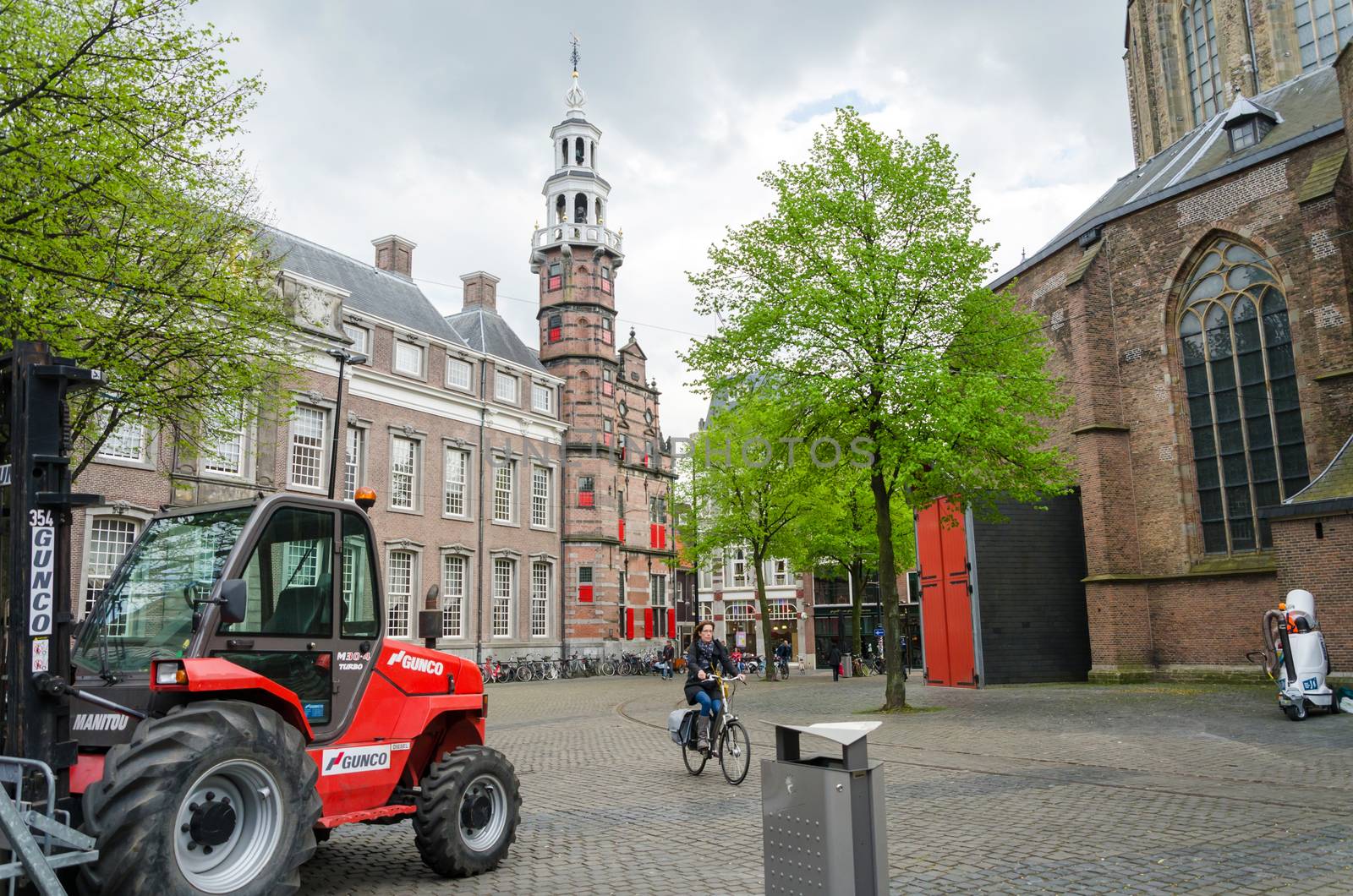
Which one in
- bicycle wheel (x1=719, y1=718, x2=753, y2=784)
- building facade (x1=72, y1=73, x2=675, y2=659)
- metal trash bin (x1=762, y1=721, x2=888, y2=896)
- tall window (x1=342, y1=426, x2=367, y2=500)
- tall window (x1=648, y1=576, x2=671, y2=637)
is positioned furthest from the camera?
tall window (x1=648, y1=576, x2=671, y2=637)

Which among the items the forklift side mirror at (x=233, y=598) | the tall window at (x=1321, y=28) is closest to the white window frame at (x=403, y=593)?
the forklift side mirror at (x=233, y=598)

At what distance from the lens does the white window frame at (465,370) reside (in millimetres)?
40656

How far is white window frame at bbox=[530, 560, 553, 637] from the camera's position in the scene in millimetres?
44375

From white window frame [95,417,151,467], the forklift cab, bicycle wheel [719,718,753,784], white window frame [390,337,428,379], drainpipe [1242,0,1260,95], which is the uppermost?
drainpipe [1242,0,1260,95]

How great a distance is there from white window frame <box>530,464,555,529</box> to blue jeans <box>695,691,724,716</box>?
33.7m

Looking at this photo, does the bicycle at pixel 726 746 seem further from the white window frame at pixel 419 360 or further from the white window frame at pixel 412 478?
the white window frame at pixel 419 360

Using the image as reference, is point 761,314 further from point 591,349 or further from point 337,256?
point 591,349

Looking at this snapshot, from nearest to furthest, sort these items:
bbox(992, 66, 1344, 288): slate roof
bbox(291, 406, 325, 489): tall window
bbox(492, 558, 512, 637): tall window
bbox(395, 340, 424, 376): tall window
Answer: bbox(992, 66, 1344, 288): slate roof → bbox(291, 406, 325, 489): tall window → bbox(395, 340, 424, 376): tall window → bbox(492, 558, 512, 637): tall window

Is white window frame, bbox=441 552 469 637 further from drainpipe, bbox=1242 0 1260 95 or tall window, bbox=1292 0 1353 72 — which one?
tall window, bbox=1292 0 1353 72

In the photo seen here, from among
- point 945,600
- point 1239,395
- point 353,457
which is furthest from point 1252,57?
point 353,457

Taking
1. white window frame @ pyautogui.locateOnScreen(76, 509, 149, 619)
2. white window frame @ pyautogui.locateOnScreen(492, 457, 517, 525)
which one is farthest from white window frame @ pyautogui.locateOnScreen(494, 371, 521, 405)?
white window frame @ pyautogui.locateOnScreen(76, 509, 149, 619)

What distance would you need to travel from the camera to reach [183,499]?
28.2m

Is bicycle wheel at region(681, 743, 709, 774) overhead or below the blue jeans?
below

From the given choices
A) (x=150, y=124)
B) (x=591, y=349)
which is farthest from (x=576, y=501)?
(x=150, y=124)
